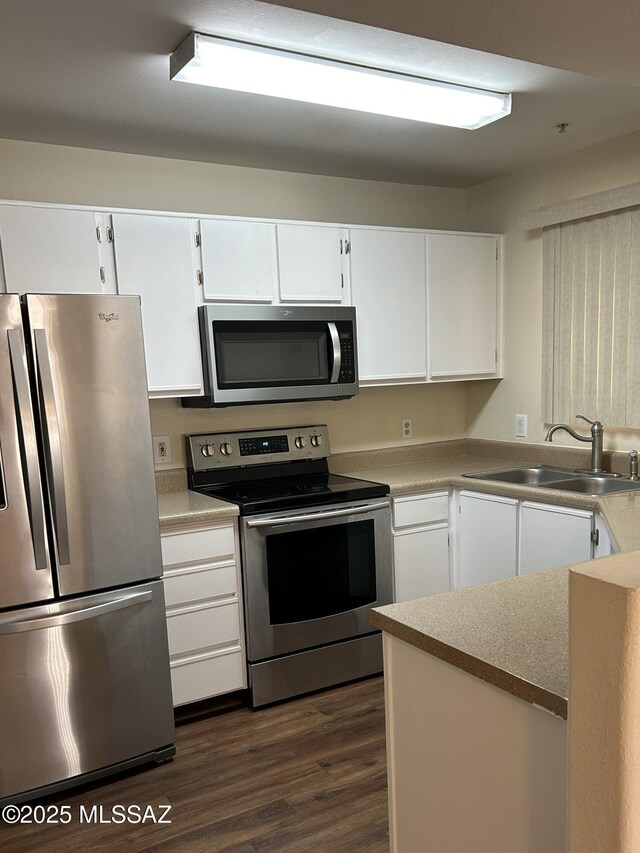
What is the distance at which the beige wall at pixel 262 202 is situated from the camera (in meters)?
3.06

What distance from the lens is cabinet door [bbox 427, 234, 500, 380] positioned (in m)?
3.71

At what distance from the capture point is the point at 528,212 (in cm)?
371

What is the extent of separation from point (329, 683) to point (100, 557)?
1316 mm

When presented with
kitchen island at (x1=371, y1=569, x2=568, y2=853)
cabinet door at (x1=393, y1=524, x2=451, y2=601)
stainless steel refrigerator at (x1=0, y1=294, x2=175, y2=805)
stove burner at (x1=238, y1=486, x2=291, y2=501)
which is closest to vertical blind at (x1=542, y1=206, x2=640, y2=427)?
cabinet door at (x1=393, y1=524, x2=451, y2=601)

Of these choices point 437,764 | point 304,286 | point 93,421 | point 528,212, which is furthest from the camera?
point 528,212

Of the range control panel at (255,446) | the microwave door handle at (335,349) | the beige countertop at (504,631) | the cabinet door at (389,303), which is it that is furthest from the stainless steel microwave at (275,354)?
the beige countertop at (504,631)

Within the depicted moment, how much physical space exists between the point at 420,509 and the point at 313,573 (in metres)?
0.68

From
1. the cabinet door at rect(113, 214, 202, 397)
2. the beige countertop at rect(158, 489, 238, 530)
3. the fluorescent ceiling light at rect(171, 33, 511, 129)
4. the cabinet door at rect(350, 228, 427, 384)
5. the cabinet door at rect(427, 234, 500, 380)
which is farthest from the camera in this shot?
the cabinet door at rect(427, 234, 500, 380)

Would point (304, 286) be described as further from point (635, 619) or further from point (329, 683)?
point (635, 619)

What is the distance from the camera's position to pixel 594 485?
334 cm

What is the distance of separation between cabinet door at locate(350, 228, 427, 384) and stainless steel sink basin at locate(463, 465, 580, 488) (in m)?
0.63

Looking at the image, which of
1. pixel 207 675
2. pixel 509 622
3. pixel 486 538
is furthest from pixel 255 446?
pixel 509 622

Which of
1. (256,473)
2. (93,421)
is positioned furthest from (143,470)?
(256,473)

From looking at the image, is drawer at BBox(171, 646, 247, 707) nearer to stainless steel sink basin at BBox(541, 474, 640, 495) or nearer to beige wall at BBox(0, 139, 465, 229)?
stainless steel sink basin at BBox(541, 474, 640, 495)
